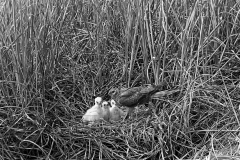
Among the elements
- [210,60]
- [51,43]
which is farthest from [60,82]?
[210,60]

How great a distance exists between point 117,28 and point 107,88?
0.63 metres

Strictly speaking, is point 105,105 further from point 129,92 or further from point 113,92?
point 129,92

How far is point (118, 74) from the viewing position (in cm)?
461

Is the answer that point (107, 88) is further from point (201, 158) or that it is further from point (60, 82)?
point (201, 158)

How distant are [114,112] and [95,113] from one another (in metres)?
0.32

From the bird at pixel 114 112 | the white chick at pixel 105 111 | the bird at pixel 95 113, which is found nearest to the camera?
the bird at pixel 95 113

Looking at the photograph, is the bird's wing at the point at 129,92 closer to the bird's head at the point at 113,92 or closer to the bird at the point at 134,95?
the bird at the point at 134,95

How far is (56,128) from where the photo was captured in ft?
12.5

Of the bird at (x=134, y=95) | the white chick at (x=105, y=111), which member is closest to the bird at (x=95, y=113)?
the white chick at (x=105, y=111)

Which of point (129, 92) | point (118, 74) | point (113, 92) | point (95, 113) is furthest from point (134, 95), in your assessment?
Answer: point (118, 74)

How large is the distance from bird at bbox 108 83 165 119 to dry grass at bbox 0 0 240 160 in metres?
0.13

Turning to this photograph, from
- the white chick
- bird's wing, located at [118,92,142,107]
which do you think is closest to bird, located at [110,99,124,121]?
the white chick

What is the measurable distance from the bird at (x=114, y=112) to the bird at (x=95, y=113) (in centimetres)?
18

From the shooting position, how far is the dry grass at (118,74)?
3.68 m
